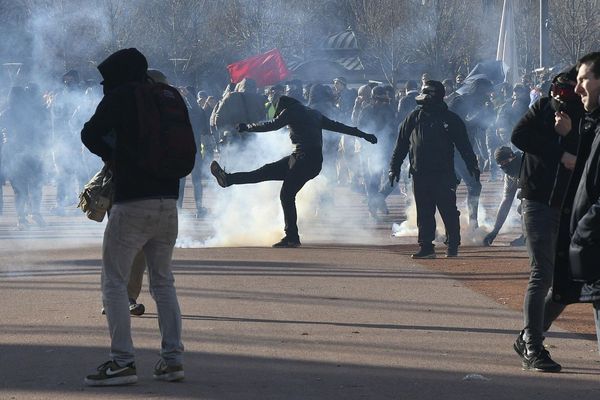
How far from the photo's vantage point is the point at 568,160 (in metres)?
7.11

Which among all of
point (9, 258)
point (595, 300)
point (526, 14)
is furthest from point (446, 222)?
point (526, 14)

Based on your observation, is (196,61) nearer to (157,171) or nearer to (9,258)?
(9,258)

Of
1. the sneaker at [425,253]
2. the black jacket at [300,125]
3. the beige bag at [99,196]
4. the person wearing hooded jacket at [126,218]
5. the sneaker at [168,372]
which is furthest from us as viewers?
the black jacket at [300,125]

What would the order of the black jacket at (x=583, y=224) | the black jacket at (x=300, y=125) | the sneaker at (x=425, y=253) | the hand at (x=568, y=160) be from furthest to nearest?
the black jacket at (x=300, y=125)
the sneaker at (x=425, y=253)
the hand at (x=568, y=160)
the black jacket at (x=583, y=224)

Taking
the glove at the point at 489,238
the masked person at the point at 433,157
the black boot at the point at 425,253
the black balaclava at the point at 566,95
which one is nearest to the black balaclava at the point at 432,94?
the masked person at the point at 433,157

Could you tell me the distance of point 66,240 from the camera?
1597cm

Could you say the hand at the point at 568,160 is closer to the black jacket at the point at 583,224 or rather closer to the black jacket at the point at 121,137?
the black jacket at the point at 583,224

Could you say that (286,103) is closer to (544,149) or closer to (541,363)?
(544,149)

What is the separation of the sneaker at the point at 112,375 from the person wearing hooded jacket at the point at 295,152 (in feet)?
25.9

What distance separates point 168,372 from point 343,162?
16.0 meters

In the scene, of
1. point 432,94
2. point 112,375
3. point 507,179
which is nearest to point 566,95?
point 112,375

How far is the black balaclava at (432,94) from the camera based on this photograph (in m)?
13.4

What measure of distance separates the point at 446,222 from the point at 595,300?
851 centimetres

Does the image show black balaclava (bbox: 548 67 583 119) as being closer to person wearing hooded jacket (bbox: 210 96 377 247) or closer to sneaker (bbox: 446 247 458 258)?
sneaker (bbox: 446 247 458 258)
